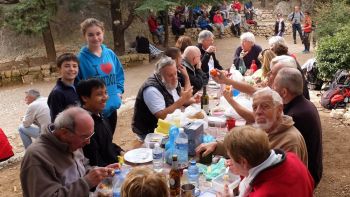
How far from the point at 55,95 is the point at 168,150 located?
59.1 inches

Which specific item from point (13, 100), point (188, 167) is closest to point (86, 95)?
point (188, 167)

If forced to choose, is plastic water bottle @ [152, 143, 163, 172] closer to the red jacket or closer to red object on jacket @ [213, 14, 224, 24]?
the red jacket

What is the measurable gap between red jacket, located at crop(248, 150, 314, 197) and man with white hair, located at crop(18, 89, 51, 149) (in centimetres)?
426

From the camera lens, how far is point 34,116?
604 centimetres

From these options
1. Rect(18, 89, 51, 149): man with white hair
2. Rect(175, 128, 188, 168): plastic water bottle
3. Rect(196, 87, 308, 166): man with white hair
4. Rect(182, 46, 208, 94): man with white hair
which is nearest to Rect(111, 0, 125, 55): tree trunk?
Rect(18, 89, 51, 149): man with white hair

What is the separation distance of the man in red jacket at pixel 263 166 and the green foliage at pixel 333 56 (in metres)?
7.31

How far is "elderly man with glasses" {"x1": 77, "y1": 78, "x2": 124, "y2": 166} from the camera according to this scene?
11.4 feet

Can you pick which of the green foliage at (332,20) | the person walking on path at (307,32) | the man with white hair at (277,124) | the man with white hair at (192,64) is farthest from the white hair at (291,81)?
the person walking on path at (307,32)

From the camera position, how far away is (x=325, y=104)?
25.8 feet

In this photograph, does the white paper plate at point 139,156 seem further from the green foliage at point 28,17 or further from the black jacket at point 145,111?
the green foliage at point 28,17

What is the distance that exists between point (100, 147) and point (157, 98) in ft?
3.39

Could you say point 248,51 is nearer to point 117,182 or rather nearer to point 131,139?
point 131,139

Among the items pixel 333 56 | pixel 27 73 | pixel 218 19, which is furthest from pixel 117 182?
pixel 218 19

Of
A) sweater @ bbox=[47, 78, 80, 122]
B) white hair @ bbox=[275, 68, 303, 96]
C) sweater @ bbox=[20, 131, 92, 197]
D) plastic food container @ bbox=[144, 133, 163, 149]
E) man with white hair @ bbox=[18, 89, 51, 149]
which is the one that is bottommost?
man with white hair @ bbox=[18, 89, 51, 149]
